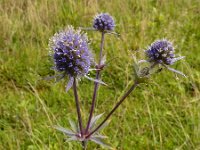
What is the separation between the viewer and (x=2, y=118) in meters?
2.48

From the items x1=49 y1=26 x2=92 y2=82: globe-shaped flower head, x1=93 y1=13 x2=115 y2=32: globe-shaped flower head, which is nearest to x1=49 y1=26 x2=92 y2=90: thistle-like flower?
x1=49 y1=26 x2=92 y2=82: globe-shaped flower head

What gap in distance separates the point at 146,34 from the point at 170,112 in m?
1.15

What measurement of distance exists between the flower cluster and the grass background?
6.5 inches

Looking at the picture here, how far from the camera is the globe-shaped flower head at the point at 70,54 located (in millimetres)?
1361

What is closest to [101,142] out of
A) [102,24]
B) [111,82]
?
[102,24]

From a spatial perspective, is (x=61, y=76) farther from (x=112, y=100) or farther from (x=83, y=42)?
(x=112, y=100)

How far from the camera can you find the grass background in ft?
7.48

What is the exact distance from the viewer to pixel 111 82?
280 cm

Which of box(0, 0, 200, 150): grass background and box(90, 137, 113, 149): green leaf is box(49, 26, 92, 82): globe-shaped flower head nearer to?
box(0, 0, 200, 150): grass background

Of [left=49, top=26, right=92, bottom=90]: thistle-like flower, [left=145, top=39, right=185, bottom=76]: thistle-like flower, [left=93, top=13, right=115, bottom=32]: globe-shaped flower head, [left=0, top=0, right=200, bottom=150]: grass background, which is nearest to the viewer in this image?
[left=49, top=26, right=92, bottom=90]: thistle-like flower

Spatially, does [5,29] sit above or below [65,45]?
above

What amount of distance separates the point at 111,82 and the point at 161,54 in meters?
1.34

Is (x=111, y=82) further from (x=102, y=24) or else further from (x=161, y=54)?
(x=161, y=54)

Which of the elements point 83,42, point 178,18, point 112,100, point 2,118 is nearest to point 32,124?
point 2,118
